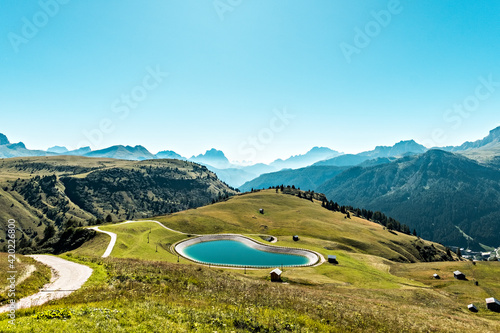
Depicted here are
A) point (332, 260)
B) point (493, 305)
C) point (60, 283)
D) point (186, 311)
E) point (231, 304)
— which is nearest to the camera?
point (186, 311)

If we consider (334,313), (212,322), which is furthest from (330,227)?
(212,322)

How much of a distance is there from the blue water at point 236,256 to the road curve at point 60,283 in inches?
2057

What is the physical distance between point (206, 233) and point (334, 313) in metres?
108

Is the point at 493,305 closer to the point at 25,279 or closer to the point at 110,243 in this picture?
the point at 25,279

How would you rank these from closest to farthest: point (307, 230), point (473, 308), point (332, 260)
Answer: point (473, 308), point (332, 260), point (307, 230)

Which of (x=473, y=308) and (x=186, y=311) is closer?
(x=186, y=311)

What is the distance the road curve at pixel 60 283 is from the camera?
24758 millimetres

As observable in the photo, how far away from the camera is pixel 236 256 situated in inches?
3910

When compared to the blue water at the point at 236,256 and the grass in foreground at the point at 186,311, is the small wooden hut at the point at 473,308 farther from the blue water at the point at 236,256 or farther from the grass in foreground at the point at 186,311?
the blue water at the point at 236,256

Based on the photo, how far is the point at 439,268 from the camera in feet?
364

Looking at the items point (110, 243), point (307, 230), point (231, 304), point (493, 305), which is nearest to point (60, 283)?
point (231, 304)

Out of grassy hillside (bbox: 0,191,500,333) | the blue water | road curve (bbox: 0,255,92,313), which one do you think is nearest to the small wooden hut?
grassy hillside (bbox: 0,191,500,333)

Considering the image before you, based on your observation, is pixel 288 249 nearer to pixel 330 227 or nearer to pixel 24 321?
pixel 330 227

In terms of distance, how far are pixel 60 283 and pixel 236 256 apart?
72752mm
